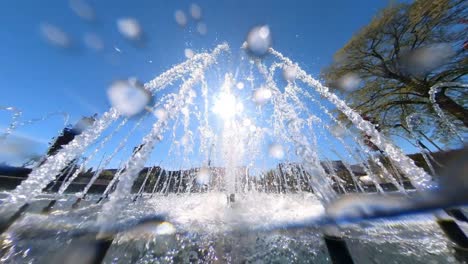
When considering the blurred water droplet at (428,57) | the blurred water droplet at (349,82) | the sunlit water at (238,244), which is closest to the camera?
the sunlit water at (238,244)

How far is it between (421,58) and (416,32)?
157cm

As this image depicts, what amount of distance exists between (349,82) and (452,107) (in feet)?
19.0

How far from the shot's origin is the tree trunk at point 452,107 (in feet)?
34.7

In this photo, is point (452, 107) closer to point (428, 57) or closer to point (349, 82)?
point (428, 57)

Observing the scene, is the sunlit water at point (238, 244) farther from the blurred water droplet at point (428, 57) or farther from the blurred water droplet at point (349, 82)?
the blurred water droplet at point (349, 82)

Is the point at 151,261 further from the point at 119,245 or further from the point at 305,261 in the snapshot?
the point at 305,261

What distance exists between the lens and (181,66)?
7547 millimetres

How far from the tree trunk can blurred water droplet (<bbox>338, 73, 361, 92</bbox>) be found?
450 cm

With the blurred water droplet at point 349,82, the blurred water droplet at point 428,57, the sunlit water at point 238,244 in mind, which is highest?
the blurred water droplet at point 349,82

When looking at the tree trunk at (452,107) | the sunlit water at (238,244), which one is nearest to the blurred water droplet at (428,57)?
the tree trunk at (452,107)

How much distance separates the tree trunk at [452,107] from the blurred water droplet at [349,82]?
4.50 meters

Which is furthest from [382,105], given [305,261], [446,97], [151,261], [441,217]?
[151,261]

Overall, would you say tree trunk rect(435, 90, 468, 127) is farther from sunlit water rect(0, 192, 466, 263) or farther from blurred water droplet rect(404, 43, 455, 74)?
sunlit water rect(0, 192, 466, 263)

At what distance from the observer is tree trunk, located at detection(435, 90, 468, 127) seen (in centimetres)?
1057
